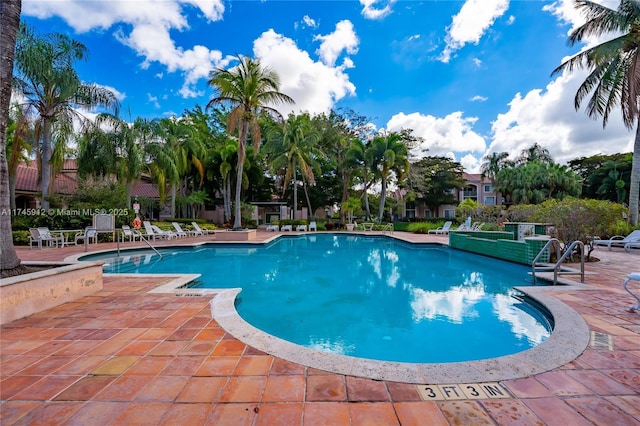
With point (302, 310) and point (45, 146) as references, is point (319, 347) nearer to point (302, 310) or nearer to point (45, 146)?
point (302, 310)

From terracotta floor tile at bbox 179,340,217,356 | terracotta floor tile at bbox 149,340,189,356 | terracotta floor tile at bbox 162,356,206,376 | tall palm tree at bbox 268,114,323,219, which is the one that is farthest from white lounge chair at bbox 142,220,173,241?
terracotta floor tile at bbox 162,356,206,376

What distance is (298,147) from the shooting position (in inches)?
866

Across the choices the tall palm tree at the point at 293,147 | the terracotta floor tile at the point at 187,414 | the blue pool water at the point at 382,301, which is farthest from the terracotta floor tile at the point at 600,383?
the tall palm tree at the point at 293,147

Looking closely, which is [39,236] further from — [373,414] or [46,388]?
[373,414]

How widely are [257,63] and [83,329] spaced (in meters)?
13.3

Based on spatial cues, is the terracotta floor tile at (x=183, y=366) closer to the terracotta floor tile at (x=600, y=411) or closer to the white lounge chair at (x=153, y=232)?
the terracotta floor tile at (x=600, y=411)

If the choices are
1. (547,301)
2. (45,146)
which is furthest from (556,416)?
(45,146)

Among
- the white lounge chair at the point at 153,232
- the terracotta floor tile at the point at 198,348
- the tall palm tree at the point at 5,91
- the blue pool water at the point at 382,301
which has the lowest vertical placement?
the blue pool water at the point at 382,301

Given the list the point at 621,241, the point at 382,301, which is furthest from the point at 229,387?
the point at 621,241

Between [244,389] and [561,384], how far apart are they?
7.79ft

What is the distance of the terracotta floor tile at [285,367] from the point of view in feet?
7.93

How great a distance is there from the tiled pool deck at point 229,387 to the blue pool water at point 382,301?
1.15 m

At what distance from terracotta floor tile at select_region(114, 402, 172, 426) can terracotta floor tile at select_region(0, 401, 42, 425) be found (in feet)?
1.92

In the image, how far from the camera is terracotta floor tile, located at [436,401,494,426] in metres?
1.82
